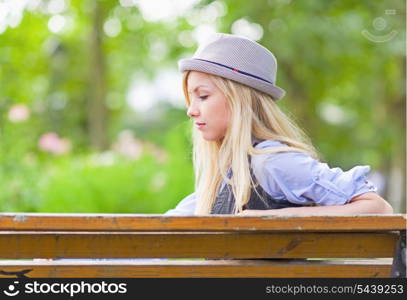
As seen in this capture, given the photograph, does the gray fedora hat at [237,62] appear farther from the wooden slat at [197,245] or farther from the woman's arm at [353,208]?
the wooden slat at [197,245]

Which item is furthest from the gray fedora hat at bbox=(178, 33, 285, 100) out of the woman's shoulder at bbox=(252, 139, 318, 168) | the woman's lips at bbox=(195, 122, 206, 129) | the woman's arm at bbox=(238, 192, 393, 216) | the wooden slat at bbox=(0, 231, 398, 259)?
the wooden slat at bbox=(0, 231, 398, 259)

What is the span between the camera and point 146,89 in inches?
1118

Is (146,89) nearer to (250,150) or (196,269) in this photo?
(250,150)

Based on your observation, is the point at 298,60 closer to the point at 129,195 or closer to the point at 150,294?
the point at 129,195

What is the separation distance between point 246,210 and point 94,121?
14622 millimetres

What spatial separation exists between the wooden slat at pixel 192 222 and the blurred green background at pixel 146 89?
0.93m

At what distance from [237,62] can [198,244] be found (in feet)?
2.50

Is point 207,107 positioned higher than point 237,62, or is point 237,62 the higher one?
point 237,62

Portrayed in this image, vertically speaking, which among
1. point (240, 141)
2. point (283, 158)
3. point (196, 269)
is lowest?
point (196, 269)

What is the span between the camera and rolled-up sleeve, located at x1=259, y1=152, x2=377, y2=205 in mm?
2633

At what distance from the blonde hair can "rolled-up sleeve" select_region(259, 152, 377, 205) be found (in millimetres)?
44

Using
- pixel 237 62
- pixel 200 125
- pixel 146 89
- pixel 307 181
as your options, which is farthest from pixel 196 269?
pixel 146 89

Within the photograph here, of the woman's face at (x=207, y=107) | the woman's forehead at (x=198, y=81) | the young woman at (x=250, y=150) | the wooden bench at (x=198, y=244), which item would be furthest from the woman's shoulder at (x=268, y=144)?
the wooden bench at (x=198, y=244)

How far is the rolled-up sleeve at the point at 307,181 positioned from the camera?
263 cm
